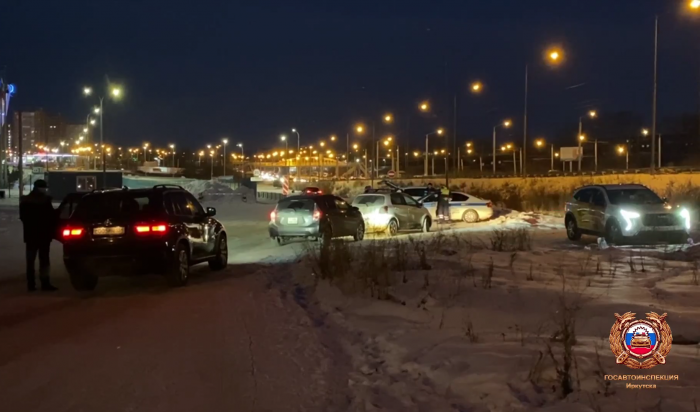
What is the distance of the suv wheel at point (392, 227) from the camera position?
88.5 feet

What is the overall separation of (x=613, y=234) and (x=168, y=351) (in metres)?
15.0

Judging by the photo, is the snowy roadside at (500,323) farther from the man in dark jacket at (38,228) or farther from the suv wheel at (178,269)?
the man in dark jacket at (38,228)

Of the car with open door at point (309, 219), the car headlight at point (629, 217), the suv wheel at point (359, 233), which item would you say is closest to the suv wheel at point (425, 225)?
the suv wheel at point (359, 233)

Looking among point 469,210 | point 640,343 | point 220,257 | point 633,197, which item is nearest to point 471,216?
point 469,210

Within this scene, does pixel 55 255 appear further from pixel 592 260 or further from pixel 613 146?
pixel 613 146

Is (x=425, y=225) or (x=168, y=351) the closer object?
(x=168, y=351)

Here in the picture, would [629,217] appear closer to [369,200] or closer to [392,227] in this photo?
[392,227]

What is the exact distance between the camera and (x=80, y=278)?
45.4ft

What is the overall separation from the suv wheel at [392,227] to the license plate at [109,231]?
47.7ft

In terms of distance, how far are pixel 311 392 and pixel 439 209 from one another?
26.0m

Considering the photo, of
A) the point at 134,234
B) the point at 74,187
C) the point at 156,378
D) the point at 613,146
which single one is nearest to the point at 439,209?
the point at 134,234

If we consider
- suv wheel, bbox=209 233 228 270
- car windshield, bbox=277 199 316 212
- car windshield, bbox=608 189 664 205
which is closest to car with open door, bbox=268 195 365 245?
car windshield, bbox=277 199 316 212

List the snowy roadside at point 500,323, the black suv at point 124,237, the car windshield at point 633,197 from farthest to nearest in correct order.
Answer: the car windshield at point 633,197 → the black suv at point 124,237 → the snowy roadside at point 500,323

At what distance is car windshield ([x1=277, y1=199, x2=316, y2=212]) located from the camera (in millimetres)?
22922
